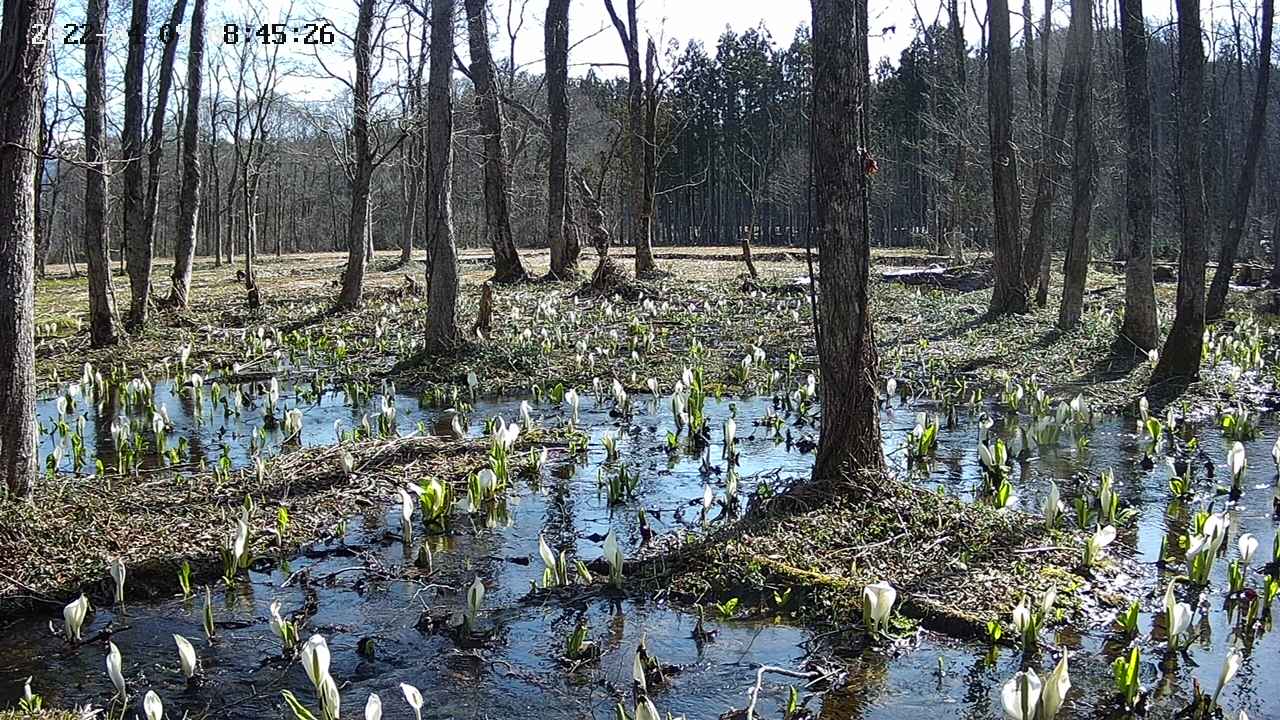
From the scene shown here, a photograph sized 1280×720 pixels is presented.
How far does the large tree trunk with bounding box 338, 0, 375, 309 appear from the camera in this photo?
1684 centimetres

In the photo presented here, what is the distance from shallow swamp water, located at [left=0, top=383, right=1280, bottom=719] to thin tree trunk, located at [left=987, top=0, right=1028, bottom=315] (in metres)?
9.48

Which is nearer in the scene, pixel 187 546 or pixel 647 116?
pixel 187 546

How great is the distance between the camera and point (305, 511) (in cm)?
629

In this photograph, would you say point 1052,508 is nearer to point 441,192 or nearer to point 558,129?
point 441,192

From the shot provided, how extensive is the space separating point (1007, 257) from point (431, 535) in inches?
498

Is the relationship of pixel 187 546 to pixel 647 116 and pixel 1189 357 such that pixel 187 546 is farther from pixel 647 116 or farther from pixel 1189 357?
pixel 647 116

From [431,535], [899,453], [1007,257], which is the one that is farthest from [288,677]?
[1007,257]

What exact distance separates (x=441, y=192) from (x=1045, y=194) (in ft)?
35.1

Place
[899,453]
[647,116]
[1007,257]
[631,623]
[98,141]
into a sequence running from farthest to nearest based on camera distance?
[647,116] → [1007,257] → [98,141] → [899,453] → [631,623]

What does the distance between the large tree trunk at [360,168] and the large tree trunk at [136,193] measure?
3.23m

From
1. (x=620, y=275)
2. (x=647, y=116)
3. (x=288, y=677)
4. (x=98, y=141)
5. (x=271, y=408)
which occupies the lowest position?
(x=288, y=677)

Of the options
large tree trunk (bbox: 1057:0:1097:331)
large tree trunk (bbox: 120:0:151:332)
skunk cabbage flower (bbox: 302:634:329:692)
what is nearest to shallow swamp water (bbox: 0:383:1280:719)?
skunk cabbage flower (bbox: 302:634:329:692)

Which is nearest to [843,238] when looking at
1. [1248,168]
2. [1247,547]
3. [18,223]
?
[1247,547]

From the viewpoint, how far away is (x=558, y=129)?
21016 millimetres
